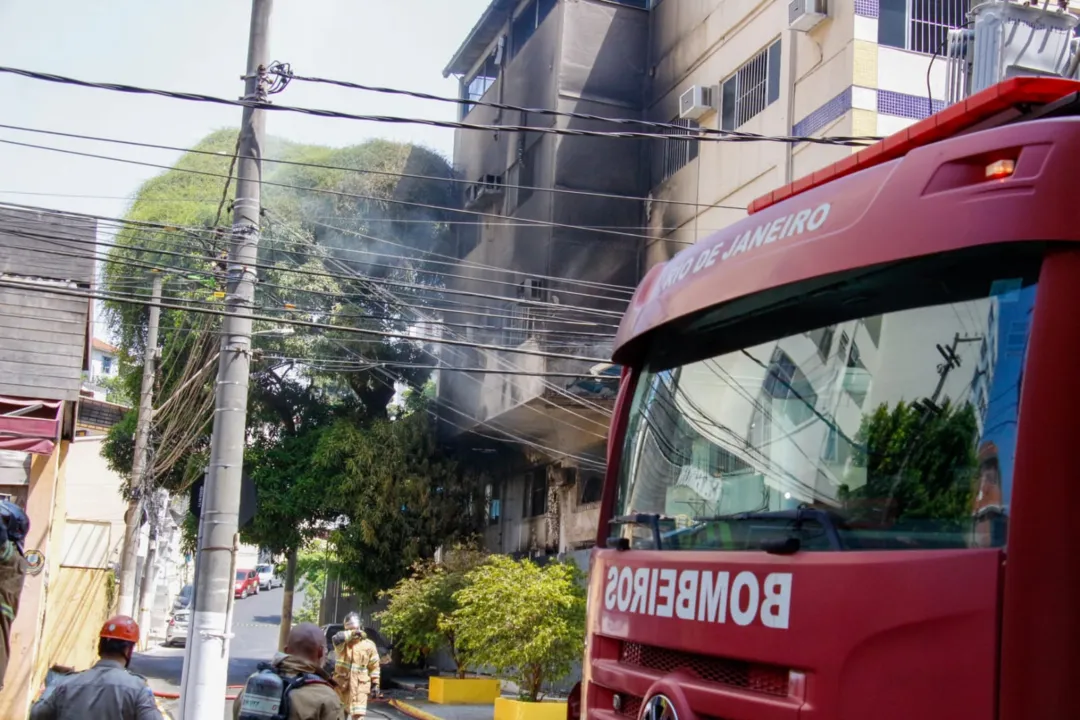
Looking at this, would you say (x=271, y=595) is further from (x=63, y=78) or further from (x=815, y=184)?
(x=815, y=184)

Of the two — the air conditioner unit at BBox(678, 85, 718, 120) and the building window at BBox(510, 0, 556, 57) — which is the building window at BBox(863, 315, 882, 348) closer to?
the air conditioner unit at BBox(678, 85, 718, 120)

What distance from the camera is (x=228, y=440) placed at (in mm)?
10242

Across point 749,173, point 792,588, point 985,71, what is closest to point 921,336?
point 792,588

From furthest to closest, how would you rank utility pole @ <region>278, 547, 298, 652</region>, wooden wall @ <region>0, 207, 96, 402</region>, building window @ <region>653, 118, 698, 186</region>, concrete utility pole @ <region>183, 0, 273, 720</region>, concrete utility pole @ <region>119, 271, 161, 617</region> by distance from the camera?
utility pole @ <region>278, 547, 298, 652</region> → concrete utility pole @ <region>119, 271, 161, 617</region> → building window @ <region>653, 118, 698, 186</region> → wooden wall @ <region>0, 207, 96, 402</region> → concrete utility pole @ <region>183, 0, 273, 720</region>

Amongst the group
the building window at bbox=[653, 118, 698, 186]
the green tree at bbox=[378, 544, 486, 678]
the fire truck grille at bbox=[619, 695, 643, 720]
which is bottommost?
the green tree at bbox=[378, 544, 486, 678]

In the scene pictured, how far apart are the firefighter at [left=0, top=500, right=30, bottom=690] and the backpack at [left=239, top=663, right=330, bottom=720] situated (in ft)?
4.79

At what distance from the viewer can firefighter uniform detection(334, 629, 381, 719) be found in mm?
13383

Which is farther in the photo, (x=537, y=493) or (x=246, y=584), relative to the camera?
(x=246, y=584)

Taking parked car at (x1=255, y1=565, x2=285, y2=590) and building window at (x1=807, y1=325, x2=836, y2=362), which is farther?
parked car at (x1=255, y1=565, x2=285, y2=590)

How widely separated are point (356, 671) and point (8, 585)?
785cm

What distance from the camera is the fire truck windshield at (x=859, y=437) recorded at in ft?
11.6

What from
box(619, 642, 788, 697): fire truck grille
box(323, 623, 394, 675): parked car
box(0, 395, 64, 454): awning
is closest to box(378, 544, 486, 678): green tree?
box(323, 623, 394, 675): parked car

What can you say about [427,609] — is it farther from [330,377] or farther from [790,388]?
[790,388]

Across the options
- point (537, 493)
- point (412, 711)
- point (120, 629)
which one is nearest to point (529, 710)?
point (412, 711)
